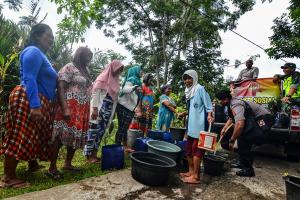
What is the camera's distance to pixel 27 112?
10.3 feet

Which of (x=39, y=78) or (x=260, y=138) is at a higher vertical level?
(x=39, y=78)

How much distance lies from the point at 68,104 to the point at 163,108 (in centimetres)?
292

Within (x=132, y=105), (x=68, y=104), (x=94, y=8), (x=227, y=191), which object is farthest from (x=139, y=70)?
(x=227, y=191)

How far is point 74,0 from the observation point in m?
A: 3.81

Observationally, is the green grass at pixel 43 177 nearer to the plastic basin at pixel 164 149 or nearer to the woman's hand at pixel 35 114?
the plastic basin at pixel 164 149

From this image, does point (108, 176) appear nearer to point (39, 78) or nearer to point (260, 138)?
point (39, 78)

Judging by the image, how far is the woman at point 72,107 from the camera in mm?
3510

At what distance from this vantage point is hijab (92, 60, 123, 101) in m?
4.31

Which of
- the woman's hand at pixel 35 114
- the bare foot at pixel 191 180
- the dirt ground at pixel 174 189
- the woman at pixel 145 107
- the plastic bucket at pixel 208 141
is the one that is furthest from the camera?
the woman at pixel 145 107

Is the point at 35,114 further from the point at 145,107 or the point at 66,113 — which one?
the point at 145,107

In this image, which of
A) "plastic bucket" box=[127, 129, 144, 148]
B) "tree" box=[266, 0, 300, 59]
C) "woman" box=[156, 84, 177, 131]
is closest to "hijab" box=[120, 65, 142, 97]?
"plastic bucket" box=[127, 129, 144, 148]

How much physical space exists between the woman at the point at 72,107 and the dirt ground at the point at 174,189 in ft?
1.80

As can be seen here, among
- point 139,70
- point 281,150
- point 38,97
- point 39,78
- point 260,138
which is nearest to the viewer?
point 38,97

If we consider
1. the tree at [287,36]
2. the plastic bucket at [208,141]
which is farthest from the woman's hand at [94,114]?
the tree at [287,36]
